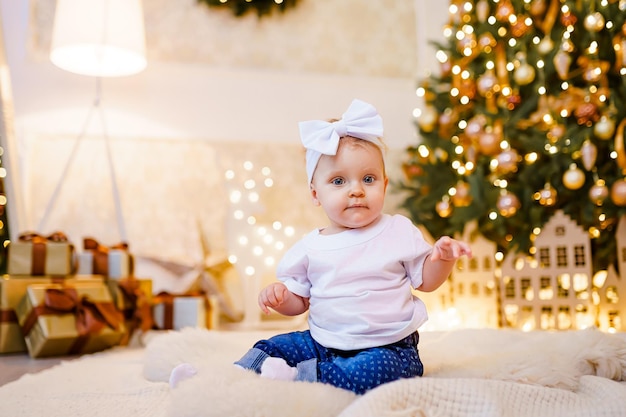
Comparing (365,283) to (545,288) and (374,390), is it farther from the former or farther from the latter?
(545,288)

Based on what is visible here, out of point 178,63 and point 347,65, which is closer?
point 178,63

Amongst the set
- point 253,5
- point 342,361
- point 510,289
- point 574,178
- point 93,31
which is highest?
point 253,5

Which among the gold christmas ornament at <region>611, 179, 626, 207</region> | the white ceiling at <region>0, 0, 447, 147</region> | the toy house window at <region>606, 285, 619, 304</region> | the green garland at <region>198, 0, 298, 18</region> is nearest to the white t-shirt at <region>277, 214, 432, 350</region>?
the gold christmas ornament at <region>611, 179, 626, 207</region>

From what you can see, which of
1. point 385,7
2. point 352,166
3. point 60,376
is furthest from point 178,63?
point 352,166

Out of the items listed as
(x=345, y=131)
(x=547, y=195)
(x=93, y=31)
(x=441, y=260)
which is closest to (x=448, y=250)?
(x=441, y=260)

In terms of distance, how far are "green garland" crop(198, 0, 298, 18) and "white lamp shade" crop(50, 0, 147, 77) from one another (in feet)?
1.95

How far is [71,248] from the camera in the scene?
2221mm

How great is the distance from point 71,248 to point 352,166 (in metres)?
1.45

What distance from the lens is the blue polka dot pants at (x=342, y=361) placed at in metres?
0.99

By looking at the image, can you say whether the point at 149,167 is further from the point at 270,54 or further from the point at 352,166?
the point at 352,166

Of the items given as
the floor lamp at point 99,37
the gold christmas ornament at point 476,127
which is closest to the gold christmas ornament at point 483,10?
the gold christmas ornament at point 476,127

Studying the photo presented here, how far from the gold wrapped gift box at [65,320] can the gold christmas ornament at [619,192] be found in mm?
1739

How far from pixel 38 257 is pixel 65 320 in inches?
10.7

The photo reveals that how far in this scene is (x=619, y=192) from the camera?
2.09 m
